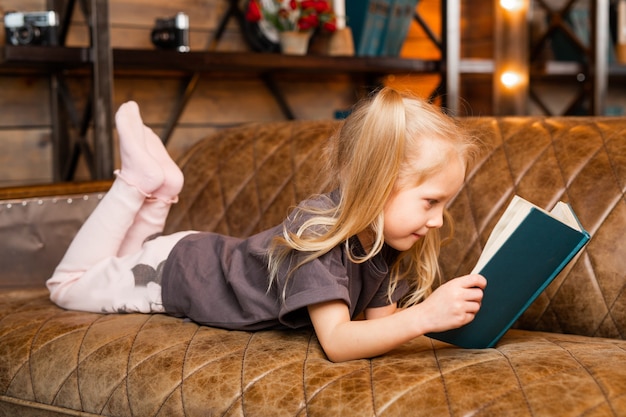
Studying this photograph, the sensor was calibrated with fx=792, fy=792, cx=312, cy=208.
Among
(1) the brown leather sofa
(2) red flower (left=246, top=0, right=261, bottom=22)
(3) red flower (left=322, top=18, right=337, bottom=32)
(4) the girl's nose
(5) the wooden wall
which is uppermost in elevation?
(2) red flower (left=246, top=0, right=261, bottom=22)

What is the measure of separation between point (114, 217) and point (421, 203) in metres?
0.76

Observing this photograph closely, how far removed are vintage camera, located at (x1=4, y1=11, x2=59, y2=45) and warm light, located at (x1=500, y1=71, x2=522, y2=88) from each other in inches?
68.5

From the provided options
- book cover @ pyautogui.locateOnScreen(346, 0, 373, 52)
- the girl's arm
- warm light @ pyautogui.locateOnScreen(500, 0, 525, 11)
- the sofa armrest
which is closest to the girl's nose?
the girl's arm

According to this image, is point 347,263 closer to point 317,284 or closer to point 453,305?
point 317,284

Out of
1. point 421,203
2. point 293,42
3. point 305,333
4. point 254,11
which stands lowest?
point 305,333

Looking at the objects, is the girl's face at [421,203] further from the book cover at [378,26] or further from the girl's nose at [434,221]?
the book cover at [378,26]

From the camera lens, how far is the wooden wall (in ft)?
8.46

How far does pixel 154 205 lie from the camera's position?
1.83m

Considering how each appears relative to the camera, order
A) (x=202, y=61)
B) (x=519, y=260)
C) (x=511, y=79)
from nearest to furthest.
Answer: (x=519, y=260)
(x=202, y=61)
(x=511, y=79)

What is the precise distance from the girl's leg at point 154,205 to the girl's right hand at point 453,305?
2.72 ft

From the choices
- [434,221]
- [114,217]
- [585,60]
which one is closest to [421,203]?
[434,221]

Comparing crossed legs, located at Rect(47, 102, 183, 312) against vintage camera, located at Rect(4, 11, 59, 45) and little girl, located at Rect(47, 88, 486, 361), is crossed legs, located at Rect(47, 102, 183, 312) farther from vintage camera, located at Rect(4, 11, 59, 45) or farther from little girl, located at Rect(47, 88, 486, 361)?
vintage camera, located at Rect(4, 11, 59, 45)

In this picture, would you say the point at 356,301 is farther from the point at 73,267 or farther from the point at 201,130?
the point at 201,130

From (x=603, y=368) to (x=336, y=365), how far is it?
0.39 meters
